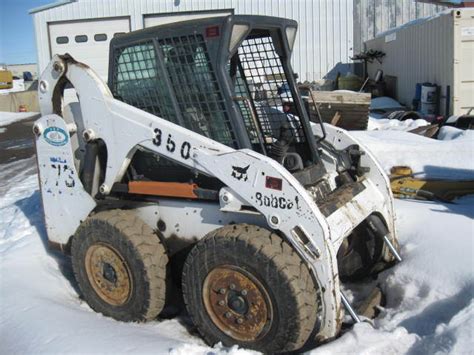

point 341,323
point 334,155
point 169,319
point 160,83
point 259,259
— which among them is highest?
point 160,83

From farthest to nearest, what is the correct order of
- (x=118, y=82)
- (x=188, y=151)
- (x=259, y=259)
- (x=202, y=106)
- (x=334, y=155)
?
(x=334, y=155) < (x=118, y=82) < (x=202, y=106) < (x=188, y=151) < (x=259, y=259)

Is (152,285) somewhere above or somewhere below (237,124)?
below

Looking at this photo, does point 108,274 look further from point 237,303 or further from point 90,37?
point 90,37

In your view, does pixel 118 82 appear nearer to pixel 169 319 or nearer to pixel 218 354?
pixel 169 319

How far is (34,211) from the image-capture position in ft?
20.1

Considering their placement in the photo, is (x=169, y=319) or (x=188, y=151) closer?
(x=188, y=151)

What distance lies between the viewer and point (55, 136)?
411 centimetres

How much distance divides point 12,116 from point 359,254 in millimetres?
19199

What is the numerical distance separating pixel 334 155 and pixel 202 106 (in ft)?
4.13

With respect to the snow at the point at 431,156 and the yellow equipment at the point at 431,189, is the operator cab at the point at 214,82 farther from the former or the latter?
the snow at the point at 431,156

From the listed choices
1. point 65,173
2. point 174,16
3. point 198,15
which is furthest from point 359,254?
point 174,16

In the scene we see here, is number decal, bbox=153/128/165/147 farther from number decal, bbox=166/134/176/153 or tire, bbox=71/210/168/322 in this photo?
tire, bbox=71/210/168/322

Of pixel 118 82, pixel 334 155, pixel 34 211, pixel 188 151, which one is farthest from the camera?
pixel 34 211

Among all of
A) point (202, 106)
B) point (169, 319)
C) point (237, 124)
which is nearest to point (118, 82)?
point (202, 106)
